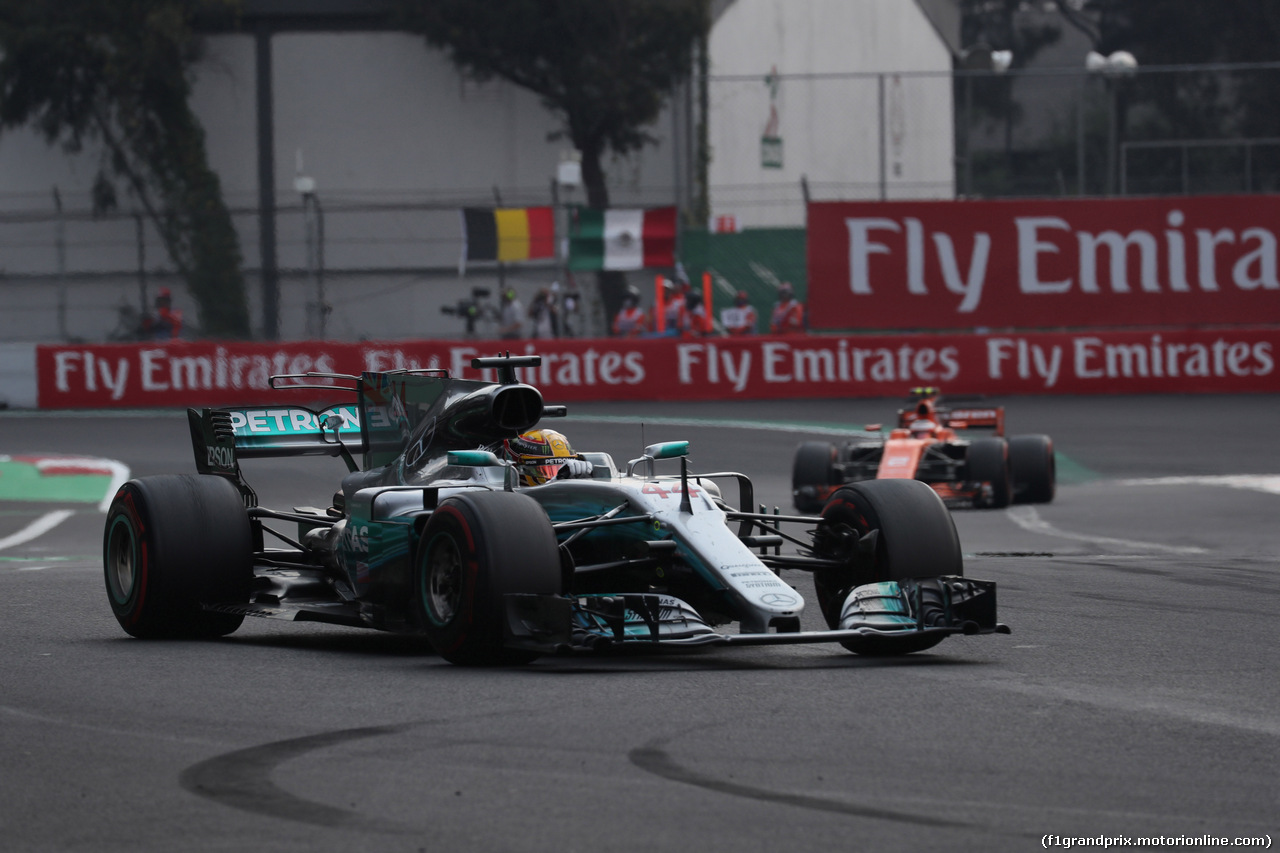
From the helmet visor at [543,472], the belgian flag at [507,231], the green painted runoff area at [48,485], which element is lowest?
the green painted runoff area at [48,485]

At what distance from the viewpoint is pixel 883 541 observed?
8062 millimetres

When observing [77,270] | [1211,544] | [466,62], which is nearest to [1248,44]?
[466,62]

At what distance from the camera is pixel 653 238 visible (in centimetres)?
2867

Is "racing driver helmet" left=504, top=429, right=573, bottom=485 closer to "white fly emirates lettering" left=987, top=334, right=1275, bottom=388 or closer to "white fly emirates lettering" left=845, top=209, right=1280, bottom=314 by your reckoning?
"white fly emirates lettering" left=987, top=334, right=1275, bottom=388

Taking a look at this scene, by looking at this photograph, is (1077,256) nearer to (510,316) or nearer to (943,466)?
(510,316)

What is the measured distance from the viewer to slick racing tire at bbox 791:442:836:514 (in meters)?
17.2

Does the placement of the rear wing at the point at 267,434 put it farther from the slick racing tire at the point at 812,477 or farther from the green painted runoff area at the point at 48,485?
the green painted runoff area at the point at 48,485

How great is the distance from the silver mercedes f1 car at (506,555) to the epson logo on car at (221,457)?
0.01 metres

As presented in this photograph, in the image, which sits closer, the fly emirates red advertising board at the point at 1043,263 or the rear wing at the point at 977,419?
the rear wing at the point at 977,419

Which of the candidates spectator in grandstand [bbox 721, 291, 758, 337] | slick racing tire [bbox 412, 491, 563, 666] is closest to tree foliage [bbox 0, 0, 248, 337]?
spectator in grandstand [bbox 721, 291, 758, 337]

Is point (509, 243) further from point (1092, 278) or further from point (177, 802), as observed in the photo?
point (177, 802)

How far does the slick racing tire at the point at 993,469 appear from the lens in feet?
56.2

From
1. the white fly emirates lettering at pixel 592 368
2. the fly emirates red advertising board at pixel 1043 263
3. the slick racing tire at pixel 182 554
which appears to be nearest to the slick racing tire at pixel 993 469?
the slick racing tire at pixel 182 554

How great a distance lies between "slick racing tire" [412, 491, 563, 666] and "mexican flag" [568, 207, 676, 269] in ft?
69.2
